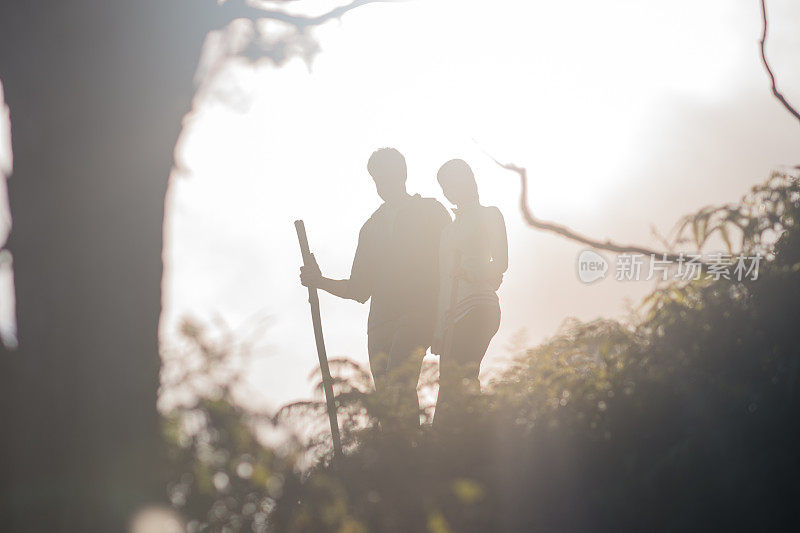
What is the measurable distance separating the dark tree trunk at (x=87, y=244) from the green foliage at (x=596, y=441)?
38 centimetres

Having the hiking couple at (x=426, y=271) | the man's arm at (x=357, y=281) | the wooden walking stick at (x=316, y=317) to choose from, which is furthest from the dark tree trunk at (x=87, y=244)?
the man's arm at (x=357, y=281)

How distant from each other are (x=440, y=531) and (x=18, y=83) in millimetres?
2628

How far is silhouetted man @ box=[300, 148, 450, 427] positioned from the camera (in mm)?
8164

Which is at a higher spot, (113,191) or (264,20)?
(264,20)

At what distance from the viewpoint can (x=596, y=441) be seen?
179 inches

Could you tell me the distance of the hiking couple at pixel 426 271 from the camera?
767 centimetres

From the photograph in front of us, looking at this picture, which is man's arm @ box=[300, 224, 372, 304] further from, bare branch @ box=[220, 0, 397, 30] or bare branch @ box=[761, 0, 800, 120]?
bare branch @ box=[761, 0, 800, 120]

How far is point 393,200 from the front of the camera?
8492 mm

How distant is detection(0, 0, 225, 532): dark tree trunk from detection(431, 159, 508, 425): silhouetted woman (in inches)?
153

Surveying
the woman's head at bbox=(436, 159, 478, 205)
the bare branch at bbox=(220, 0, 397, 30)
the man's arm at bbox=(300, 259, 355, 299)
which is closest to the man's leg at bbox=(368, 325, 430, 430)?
the bare branch at bbox=(220, 0, 397, 30)

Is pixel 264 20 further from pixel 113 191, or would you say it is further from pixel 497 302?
pixel 497 302

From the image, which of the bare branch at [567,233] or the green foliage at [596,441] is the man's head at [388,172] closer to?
the green foliage at [596,441]

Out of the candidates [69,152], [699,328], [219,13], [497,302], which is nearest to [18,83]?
[69,152]

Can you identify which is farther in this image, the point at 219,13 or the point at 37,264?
the point at 219,13
